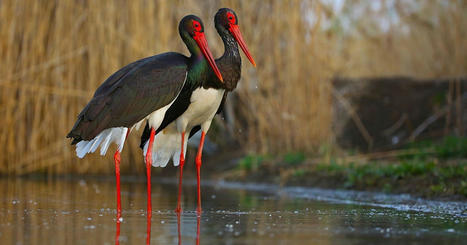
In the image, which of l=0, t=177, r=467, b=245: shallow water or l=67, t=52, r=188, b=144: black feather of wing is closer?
l=0, t=177, r=467, b=245: shallow water

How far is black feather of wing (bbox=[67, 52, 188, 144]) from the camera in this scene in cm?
599

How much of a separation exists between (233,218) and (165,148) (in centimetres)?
206

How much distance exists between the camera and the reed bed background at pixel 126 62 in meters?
10.3

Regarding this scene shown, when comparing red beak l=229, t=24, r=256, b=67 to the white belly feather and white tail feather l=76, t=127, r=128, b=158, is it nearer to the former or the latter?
the white belly feather

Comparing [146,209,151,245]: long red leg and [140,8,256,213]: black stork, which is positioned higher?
[140,8,256,213]: black stork

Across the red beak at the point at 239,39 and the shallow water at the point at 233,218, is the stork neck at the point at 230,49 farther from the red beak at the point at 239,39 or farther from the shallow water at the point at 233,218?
the shallow water at the point at 233,218

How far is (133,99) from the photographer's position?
6172 millimetres

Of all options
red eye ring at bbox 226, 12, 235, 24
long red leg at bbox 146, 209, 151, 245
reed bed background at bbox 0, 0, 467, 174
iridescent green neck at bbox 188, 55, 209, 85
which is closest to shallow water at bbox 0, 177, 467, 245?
long red leg at bbox 146, 209, 151, 245

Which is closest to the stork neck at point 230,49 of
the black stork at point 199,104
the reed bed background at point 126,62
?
the black stork at point 199,104

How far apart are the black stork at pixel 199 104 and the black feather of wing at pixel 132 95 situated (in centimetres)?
27

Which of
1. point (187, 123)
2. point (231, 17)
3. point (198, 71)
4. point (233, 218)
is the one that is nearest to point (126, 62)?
point (231, 17)

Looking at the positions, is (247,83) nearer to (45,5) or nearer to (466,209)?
(45,5)

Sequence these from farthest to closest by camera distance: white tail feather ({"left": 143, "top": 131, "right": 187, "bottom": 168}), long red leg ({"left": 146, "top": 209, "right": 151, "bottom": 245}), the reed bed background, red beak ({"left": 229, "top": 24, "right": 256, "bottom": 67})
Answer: the reed bed background, white tail feather ({"left": 143, "top": 131, "right": 187, "bottom": 168}), red beak ({"left": 229, "top": 24, "right": 256, "bottom": 67}), long red leg ({"left": 146, "top": 209, "right": 151, "bottom": 245})

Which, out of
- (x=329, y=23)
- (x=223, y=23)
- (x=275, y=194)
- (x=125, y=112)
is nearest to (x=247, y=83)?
(x=329, y=23)
